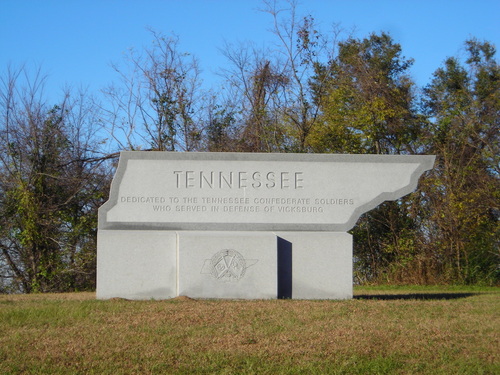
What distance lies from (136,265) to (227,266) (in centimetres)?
163

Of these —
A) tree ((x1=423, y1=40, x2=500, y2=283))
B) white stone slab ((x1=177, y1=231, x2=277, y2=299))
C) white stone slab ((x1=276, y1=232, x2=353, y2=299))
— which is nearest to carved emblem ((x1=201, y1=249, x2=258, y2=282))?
white stone slab ((x1=177, y1=231, x2=277, y2=299))

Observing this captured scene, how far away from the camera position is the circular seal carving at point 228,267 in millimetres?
12070

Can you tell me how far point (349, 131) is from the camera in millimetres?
22859

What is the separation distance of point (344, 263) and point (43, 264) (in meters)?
11.6

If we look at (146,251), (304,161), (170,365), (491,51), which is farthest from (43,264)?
(491,51)

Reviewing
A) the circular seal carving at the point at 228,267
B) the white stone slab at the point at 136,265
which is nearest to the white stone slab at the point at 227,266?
the circular seal carving at the point at 228,267

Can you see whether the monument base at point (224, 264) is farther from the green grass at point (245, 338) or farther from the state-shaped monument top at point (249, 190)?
the green grass at point (245, 338)

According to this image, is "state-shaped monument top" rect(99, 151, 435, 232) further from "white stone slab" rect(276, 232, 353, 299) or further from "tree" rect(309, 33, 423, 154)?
"tree" rect(309, 33, 423, 154)

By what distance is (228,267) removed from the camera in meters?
12.1

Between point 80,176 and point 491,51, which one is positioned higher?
point 491,51

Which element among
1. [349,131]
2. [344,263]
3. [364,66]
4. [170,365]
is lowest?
[170,365]

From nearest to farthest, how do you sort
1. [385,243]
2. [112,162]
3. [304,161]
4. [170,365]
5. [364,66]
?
[170,365], [304,161], [385,243], [112,162], [364,66]

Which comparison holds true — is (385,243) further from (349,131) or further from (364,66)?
(364,66)

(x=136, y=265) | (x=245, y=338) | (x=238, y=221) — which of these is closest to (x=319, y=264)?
(x=238, y=221)
